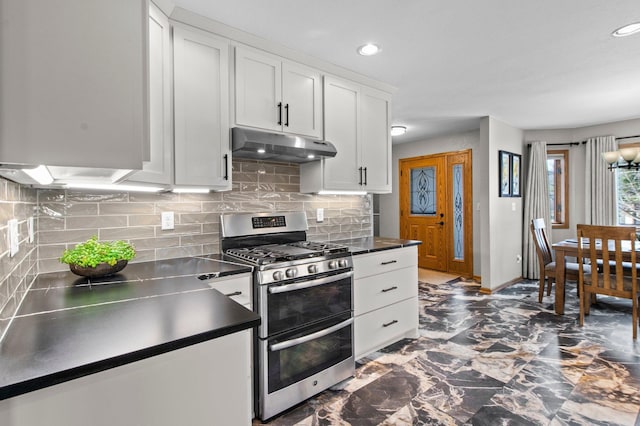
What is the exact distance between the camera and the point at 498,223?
4.82 meters

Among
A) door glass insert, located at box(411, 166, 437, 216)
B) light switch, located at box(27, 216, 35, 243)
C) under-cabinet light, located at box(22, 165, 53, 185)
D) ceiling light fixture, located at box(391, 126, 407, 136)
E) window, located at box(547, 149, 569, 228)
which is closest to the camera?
under-cabinet light, located at box(22, 165, 53, 185)

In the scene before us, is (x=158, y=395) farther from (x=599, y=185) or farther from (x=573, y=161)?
(x=573, y=161)

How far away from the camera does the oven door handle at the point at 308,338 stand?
1.98 m

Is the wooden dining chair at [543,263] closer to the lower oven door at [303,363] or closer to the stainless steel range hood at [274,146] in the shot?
the lower oven door at [303,363]

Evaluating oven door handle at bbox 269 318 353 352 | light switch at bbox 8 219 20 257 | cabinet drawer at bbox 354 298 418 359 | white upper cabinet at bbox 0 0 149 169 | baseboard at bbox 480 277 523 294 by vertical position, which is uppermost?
white upper cabinet at bbox 0 0 149 169

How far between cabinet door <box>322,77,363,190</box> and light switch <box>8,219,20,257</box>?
1.96m

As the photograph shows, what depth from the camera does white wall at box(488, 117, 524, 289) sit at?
4.65 m

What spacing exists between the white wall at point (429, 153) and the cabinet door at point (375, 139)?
7.20 feet

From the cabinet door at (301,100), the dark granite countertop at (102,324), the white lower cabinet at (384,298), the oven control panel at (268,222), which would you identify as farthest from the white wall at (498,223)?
the dark granite countertop at (102,324)

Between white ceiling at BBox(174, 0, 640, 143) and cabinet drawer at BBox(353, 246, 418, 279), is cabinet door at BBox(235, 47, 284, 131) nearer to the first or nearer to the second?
white ceiling at BBox(174, 0, 640, 143)

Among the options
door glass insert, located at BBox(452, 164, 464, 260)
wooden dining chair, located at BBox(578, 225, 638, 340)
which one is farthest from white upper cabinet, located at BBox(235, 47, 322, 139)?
door glass insert, located at BBox(452, 164, 464, 260)

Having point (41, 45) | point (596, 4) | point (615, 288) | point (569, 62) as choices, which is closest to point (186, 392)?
point (41, 45)

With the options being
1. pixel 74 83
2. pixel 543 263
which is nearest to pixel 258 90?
pixel 74 83

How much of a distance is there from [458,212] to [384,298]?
354cm
